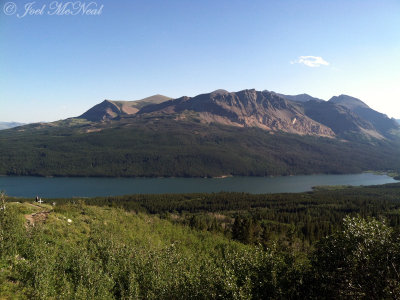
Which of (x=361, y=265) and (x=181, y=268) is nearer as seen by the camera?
(x=361, y=265)

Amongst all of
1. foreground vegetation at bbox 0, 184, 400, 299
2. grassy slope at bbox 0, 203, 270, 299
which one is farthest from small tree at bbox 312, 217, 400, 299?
grassy slope at bbox 0, 203, 270, 299

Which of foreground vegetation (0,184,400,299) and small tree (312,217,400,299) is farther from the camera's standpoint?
foreground vegetation (0,184,400,299)

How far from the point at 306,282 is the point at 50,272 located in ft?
93.4

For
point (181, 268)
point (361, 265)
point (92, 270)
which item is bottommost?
point (181, 268)

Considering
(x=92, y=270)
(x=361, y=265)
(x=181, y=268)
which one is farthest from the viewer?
(x=181, y=268)

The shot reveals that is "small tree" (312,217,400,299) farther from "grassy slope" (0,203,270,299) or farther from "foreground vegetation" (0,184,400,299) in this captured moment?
"grassy slope" (0,203,270,299)

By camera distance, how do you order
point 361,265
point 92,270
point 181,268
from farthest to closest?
point 181,268 → point 92,270 → point 361,265

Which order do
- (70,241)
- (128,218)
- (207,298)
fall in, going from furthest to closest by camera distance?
(128,218), (70,241), (207,298)

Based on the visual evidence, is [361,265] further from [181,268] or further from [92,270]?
[92,270]

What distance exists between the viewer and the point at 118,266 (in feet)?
117

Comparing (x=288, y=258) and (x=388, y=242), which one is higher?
(x=388, y=242)

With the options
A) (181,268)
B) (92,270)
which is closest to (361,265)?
(181,268)

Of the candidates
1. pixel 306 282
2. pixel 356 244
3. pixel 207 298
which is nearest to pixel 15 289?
pixel 207 298

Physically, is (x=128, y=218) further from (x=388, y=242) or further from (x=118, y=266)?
(x=388, y=242)
